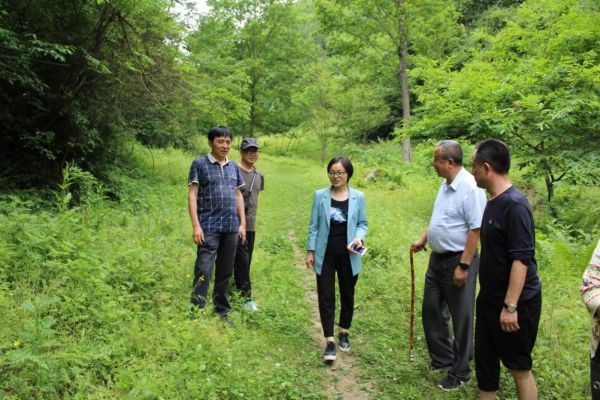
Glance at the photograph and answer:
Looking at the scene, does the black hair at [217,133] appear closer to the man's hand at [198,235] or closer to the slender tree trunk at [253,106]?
the man's hand at [198,235]

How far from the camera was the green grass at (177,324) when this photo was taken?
10.7 ft

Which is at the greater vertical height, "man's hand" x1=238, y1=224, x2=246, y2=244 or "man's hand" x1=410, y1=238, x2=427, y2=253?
"man's hand" x1=410, y1=238, x2=427, y2=253

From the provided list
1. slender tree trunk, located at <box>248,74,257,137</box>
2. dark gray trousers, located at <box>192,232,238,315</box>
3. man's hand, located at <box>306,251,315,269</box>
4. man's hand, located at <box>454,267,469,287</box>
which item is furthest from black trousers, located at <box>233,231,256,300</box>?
slender tree trunk, located at <box>248,74,257,137</box>

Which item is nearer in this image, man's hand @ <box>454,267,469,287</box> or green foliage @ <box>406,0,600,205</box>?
man's hand @ <box>454,267,469,287</box>

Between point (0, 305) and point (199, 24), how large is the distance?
11253 mm

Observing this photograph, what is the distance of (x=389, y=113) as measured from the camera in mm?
28641

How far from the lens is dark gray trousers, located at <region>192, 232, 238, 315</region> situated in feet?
14.9

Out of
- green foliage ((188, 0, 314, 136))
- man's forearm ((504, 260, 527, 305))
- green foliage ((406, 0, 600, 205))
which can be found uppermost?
green foliage ((188, 0, 314, 136))

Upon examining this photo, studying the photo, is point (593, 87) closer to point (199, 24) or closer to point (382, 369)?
point (382, 369)

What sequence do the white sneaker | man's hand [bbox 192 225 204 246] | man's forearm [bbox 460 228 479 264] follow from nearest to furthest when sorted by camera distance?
man's forearm [bbox 460 228 479 264], man's hand [bbox 192 225 204 246], the white sneaker

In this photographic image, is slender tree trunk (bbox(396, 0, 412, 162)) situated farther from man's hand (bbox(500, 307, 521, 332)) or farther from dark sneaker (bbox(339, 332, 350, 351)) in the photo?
man's hand (bbox(500, 307, 521, 332))

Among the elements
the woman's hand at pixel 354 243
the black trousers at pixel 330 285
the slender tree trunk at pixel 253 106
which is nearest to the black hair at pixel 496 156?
the woman's hand at pixel 354 243

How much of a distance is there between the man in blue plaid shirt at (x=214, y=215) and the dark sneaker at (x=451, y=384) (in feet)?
7.46

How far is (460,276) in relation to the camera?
362 cm
